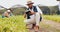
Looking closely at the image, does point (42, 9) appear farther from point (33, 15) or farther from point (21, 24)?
point (21, 24)

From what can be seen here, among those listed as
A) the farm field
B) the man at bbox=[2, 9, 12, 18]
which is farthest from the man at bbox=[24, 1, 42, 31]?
the man at bbox=[2, 9, 12, 18]

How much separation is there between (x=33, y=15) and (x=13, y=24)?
256 mm

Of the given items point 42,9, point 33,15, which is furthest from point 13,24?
point 42,9

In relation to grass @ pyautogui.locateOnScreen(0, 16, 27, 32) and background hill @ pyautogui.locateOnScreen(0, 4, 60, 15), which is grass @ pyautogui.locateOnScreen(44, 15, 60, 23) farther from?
grass @ pyautogui.locateOnScreen(0, 16, 27, 32)

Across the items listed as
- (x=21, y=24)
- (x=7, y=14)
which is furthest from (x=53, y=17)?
(x=7, y=14)

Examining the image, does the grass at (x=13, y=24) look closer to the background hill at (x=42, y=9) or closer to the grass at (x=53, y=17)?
the background hill at (x=42, y=9)

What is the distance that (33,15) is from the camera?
272cm

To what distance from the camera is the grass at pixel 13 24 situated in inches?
104

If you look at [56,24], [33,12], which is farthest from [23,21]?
[56,24]

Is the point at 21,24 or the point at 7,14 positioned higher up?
the point at 7,14

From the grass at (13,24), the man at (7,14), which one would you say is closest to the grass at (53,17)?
the grass at (13,24)

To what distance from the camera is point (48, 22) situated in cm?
279

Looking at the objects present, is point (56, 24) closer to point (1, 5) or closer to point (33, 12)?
point (33, 12)

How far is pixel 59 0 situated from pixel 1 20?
0.73m
